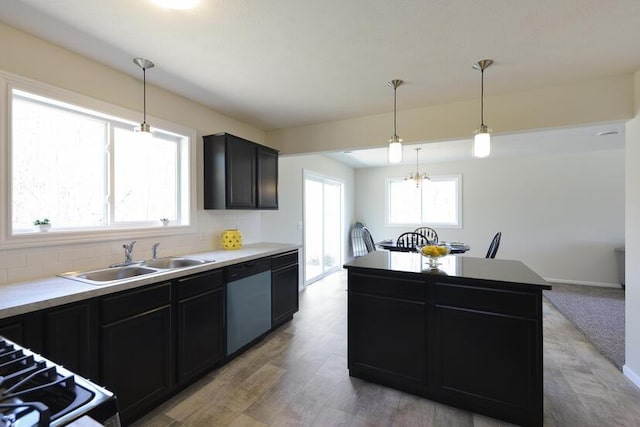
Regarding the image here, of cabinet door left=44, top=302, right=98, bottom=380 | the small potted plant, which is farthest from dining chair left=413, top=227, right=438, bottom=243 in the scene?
the small potted plant

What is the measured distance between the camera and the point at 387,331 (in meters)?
2.28

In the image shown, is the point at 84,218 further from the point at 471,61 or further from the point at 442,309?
the point at 471,61

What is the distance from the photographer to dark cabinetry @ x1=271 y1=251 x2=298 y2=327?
10.6 feet

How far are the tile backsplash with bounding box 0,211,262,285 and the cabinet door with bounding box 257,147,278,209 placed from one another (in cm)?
39

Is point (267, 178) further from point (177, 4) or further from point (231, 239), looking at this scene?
point (177, 4)

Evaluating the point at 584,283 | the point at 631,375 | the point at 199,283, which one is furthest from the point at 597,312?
the point at 199,283

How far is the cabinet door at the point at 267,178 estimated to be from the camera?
349cm

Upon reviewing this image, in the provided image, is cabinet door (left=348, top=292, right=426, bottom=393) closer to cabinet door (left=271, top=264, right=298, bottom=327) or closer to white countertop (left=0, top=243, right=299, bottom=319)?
cabinet door (left=271, top=264, right=298, bottom=327)

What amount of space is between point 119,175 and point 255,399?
213cm

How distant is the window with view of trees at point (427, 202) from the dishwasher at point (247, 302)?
417 centimetres

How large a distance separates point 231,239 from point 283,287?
2.69 feet

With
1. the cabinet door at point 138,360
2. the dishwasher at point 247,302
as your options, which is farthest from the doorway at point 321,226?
the cabinet door at point 138,360

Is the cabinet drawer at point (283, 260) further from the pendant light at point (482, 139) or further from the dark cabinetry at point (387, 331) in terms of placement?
the pendant light at point (482, 139)

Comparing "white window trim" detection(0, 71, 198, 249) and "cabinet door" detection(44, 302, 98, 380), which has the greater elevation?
"white window trim" detection(0, 71, 198, 249)
